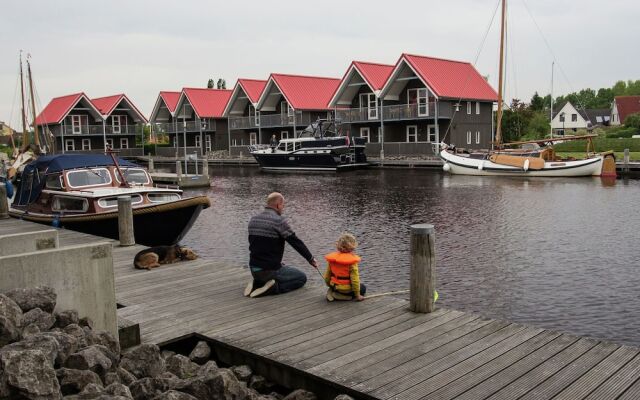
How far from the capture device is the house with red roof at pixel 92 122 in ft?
247

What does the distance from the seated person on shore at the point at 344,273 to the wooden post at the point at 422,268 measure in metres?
0.80

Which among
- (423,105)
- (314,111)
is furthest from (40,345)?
(314,111)

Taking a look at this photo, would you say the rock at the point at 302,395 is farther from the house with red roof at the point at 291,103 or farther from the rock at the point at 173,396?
the house with red roof at the point at 291,103

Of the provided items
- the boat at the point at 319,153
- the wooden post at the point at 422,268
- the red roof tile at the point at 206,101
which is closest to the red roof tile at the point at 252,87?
the red roof tile at the point at 206,101

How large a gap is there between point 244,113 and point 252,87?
167 inches

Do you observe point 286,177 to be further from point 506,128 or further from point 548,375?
point 548,375

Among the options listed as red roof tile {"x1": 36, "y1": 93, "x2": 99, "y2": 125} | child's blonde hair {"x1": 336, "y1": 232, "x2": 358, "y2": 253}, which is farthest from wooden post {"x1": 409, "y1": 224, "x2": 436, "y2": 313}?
red roof tile {"x1": 36, "y1": 93, "x2": 99, "y2": 125}

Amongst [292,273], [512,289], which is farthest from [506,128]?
[292,273]

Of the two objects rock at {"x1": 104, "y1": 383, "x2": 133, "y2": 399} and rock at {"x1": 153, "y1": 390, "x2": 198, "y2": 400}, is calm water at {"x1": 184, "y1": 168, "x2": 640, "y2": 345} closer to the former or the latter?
rock at {"x1": 153, "y1": 390, "x2": 198, "y2": 400}

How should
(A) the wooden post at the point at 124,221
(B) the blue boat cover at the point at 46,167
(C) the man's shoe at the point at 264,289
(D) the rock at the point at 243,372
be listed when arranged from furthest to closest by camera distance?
(B) the blue boat cover at the point at 46,167 < (A) the wooden post at the point at 124,221 < (C) the man's shoe at the point at 264,289 < (D) the rock at the point at 243,372

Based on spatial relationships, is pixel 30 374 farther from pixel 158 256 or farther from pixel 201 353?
pixel 158 256

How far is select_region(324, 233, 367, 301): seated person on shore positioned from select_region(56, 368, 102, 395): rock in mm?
3471

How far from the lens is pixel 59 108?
77125 mm

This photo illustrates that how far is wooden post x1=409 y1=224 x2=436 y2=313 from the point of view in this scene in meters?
7.20
